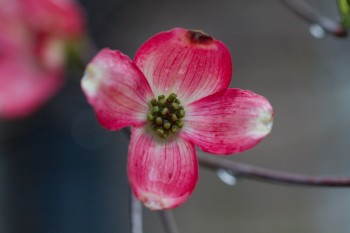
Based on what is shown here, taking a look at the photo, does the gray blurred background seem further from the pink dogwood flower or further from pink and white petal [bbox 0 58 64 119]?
the pink dogwood flower

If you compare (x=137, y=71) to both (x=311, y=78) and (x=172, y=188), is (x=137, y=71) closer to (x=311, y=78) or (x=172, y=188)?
(x=172, y=188)

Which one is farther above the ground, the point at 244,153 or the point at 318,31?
the point at 318,31

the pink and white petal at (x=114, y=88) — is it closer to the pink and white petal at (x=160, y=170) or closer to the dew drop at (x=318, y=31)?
the pink and white petal at (x=160, y=170)

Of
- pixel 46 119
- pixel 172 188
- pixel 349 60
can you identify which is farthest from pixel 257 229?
pixel 172 188

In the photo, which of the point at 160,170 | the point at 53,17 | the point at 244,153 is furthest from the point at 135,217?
the point at 244,153

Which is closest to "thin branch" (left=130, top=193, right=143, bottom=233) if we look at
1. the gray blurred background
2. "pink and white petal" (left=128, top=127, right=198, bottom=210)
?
"pink and white petal" (left=128, top=127, right=198, bottom=210)

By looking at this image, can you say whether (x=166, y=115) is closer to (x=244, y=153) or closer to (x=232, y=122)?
(x=232, y=122)

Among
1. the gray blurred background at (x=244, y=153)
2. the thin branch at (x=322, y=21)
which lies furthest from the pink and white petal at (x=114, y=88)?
the gray blurred background at (x=244, y=153)
